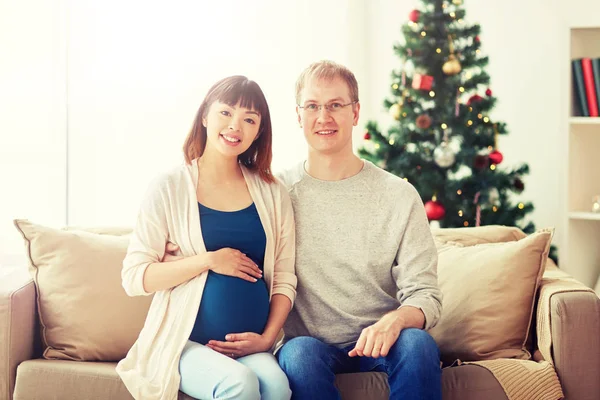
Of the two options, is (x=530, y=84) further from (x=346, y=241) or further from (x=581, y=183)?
Result: (x=346, y=241)

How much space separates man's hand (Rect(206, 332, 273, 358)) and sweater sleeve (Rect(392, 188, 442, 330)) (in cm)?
40

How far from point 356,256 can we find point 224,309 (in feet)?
1.32

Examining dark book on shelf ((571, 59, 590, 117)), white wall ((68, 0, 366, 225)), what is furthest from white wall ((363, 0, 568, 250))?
white wall ((68, 0, 366, 225))

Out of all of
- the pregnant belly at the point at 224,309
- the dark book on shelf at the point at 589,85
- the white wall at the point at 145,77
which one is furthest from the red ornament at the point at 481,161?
the pregnant belly at the point at 224,309

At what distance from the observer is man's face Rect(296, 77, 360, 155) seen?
2.13 meters

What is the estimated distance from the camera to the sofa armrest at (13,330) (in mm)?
2121

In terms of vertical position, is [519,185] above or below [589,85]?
below

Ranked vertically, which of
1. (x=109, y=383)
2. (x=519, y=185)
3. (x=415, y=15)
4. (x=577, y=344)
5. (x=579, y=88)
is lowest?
(x=109, y=383)

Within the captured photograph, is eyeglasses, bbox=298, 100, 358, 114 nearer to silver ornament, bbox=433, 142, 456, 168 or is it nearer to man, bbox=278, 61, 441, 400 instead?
man, bbox=278, 61, 441, 400

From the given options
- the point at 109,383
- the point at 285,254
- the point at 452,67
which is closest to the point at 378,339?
the point at 285,254

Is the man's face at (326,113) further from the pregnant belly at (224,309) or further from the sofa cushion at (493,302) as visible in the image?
the sofa cushion at (493,302)

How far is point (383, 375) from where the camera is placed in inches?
79.2

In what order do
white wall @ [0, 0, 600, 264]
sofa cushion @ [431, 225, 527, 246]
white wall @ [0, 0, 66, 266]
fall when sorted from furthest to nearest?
white wall @ [0, 0, 600, 264]
white wall @ [0, 0, 66, 266]
sofa cushion @ [431, 225, 527, 246]

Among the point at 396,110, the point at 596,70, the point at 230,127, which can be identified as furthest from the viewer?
the point at 396,110
